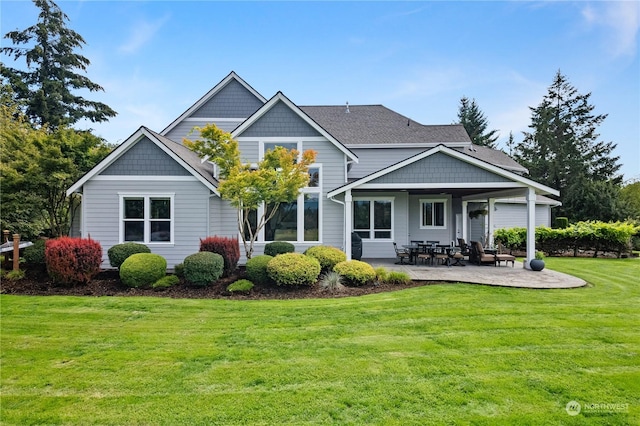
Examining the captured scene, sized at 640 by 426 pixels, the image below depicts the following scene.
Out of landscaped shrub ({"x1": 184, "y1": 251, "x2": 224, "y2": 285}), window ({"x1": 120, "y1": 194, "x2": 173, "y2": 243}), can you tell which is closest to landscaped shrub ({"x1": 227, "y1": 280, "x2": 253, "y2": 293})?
landscaped shrub ({"x1": 184, "y1": 251, "x2": 224, "y2": 285})

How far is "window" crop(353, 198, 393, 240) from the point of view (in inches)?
596

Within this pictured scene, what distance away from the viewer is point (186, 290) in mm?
9289

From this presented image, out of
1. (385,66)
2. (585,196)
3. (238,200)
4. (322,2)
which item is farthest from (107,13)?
(585,196)

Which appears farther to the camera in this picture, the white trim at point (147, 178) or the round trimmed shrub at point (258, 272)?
the white trim at point (147, 178)

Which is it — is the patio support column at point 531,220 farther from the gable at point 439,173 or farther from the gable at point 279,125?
the gable at point 279,125

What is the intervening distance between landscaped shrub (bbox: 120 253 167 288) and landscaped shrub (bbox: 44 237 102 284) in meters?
1.02

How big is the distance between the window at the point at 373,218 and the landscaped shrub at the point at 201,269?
7.50m

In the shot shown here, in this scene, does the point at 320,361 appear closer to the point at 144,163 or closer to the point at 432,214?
the point at 144,163

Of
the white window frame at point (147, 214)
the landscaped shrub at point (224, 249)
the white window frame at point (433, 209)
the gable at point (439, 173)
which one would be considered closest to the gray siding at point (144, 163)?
the white window frame at point (147, 214)

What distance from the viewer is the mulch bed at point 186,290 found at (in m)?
8.84

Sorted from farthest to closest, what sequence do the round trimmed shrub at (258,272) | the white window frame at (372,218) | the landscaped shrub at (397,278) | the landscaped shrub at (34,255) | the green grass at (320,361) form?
1. the white window frame at (372,218)
2. the landscaped shrub at (34,255)
3. the landscaped shrub at (397,278)
4. the round trimmed shrub at (258,272)
5. the green grass at (320,361)

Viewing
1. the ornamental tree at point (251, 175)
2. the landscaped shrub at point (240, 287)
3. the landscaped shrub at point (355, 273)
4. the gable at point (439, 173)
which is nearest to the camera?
the landscaped shrub at point (240, 287)

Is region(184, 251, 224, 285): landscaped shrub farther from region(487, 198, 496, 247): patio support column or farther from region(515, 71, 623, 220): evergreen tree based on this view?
region(515, 71, 623, 220): evergreen tree

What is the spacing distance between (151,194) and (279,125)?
5.70m
